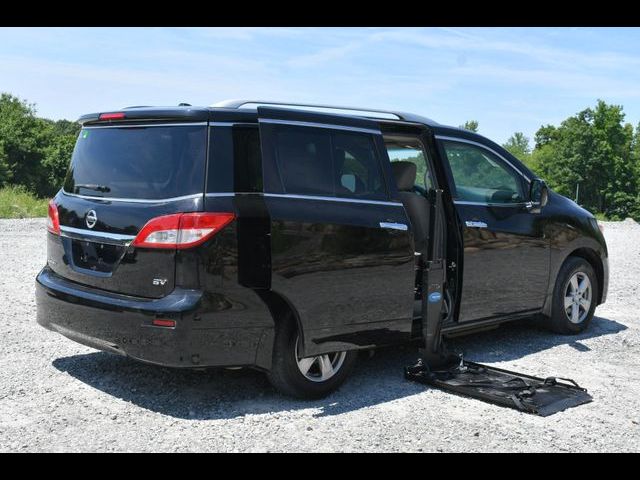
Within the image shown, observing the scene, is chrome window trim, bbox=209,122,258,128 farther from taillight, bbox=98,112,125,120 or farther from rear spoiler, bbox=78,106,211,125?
taillight, bbox=98,112,125,120

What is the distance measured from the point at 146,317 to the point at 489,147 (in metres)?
3.63

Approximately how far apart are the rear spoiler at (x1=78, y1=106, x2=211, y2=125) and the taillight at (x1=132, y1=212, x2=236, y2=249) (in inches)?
25.6

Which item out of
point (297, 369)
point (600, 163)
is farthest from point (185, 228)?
point (600, 163)

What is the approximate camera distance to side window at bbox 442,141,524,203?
246 inches

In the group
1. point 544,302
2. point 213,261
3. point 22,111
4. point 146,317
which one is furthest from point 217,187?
point 22,111

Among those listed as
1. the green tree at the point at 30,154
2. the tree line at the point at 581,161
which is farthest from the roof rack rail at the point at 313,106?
the green tree at the point at 30,154

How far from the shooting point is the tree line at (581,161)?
81.1 meters

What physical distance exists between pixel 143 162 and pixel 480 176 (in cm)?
314

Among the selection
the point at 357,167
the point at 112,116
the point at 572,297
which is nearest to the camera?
the point at 112,116

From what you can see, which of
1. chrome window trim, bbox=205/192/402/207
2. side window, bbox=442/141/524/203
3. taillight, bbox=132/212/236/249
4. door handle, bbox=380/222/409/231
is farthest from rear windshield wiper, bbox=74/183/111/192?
side window, bbox=442/141/524/203

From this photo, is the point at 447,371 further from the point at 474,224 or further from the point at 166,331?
the point at 166,331

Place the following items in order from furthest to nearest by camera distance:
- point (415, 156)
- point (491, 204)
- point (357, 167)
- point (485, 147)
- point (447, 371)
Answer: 1. point (485, 147)
2. point (491, 204)
3. point (415, 156)
4. point (447, 371)
5. point (357, 167)

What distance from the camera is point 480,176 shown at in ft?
21.4

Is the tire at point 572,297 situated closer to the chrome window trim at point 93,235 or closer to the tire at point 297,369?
the tire at point 297,369
